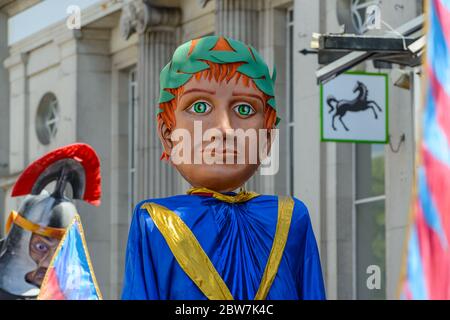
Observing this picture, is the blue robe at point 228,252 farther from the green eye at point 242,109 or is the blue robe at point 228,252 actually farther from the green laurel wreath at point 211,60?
the green laurel wreath at point 211,60

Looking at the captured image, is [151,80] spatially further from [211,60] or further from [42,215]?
[211,60]

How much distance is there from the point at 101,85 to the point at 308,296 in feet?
82.0

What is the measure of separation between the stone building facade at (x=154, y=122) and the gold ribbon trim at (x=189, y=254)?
12.1 m

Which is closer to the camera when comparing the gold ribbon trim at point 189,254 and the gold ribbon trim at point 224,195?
the gold ribbon trim at point 189,254

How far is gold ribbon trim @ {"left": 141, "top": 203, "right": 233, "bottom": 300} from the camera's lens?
19.0ft

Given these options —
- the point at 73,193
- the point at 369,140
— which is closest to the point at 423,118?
the point at 73,193

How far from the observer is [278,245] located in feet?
19.5

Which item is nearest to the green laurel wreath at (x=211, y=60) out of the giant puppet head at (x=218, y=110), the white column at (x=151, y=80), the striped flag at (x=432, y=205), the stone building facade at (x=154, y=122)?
the giant puppet head at (x=218, y=110)

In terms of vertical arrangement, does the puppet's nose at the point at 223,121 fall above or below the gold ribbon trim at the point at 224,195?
above

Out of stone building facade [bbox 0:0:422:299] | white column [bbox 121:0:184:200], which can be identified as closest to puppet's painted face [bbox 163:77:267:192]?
stone building facade [bbox 0:0:422:299]

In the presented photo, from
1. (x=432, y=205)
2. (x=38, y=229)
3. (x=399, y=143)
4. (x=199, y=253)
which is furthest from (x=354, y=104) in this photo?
(x=432, y=205)

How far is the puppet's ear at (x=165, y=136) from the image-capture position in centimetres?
632

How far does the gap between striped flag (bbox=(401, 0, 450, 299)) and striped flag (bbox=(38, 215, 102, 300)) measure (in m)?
5.99

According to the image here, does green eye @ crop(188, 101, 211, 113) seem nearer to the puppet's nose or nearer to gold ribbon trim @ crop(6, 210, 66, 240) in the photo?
the puppet's nose
